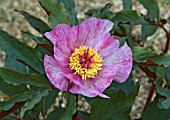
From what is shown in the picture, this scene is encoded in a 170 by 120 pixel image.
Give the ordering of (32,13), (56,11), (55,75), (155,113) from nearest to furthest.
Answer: (55,75)
(56,11)
(155,113)
(32,13)

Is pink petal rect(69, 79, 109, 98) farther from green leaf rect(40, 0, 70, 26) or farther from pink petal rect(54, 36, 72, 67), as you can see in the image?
green leaf rect(40, 0, 70, 26)

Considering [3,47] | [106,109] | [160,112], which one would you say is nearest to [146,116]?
[160,112]

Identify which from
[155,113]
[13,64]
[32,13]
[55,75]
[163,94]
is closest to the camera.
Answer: [55,75]

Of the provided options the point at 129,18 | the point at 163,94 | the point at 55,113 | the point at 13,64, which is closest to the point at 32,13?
the point at 13,64

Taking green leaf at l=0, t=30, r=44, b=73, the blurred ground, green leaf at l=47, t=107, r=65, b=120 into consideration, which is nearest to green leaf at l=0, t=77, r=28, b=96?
green leaf at l=0, t=30, r=44, b=73

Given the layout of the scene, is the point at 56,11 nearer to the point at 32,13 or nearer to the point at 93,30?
the point at 93,30

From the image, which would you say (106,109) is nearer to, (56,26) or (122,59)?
(122,59)

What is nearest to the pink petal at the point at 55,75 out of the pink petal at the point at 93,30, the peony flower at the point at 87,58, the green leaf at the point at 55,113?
the peony flower at the point at 87,58
